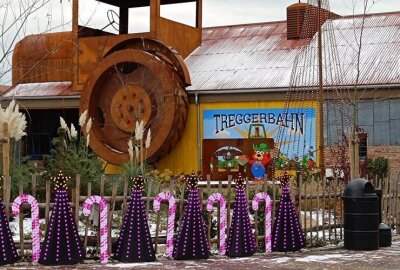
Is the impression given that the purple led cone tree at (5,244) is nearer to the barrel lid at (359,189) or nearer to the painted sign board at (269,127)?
the barrel lid at (359,189)

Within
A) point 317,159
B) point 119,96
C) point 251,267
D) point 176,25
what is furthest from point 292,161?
point 251,267

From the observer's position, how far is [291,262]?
12047 millimetres

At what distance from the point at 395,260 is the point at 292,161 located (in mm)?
10766

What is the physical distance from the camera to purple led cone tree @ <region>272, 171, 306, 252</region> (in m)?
13.2

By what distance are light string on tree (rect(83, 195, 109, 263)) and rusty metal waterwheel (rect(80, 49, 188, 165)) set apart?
14314mm

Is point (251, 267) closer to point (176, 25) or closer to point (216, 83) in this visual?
point (216, 83)

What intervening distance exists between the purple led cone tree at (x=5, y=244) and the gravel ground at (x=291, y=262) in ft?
0.57

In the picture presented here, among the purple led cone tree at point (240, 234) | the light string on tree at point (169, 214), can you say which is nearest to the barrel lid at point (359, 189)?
the purple led cone tree at point (240, 234)

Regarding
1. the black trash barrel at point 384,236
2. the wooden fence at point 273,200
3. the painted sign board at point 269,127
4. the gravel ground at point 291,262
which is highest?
the painted sign board at point 269,127

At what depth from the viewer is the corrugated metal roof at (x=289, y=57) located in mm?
25859

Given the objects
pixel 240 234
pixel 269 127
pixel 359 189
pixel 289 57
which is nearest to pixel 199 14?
pixel 289 57

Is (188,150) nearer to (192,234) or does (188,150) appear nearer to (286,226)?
(286,226)

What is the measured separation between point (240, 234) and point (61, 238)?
285 cm

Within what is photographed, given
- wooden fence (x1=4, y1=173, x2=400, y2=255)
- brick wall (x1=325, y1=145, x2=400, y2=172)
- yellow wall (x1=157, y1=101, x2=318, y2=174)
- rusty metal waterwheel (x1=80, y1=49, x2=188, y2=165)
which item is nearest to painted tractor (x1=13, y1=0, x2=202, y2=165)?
rusty metal waterwheel (x1=80, y1=49, x2=188, y2=165)
